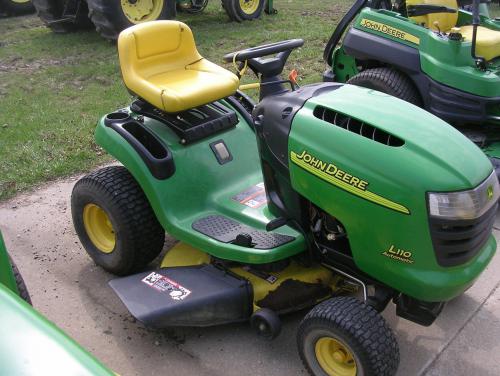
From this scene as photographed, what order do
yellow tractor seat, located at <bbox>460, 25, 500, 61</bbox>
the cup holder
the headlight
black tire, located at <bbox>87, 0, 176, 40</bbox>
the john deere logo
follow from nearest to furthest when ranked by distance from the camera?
the headlight, the john deere logo, the cup holder, yellow tractor seat, located at <bbox>460, 25, 500, 61</bbox>, black tire, located at <bbox>87, 0, 176, 40</bbox>

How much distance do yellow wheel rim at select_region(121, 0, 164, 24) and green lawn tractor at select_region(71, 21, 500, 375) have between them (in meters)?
4.87

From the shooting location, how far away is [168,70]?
10.6 feet

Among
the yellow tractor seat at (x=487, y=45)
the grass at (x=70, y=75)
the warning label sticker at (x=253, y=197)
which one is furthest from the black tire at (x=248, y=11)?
the warning label sticker at (x=253, y=197)

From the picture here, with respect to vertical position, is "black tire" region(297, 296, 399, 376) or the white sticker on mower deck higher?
"black tire" region(297, 296, 399, 376)

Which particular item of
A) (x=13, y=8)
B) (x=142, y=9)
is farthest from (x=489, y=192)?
(x=13, y=8)

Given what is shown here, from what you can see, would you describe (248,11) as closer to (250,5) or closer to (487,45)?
(250,5)

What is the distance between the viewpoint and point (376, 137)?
7.05 ft

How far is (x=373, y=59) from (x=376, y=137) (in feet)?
8.09

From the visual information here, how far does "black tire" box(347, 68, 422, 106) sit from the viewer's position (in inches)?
165

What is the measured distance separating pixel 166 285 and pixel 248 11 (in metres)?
7.16

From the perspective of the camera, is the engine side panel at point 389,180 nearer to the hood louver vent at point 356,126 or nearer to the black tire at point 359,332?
the hood louver vent at point 356,126

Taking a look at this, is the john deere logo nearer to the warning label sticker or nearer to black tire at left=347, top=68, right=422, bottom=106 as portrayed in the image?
the warning label sticker

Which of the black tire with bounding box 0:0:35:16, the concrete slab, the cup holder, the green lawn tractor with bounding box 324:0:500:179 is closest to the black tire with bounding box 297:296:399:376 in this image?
the concrete slab

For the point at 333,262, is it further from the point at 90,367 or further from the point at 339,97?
the point at 90,367
